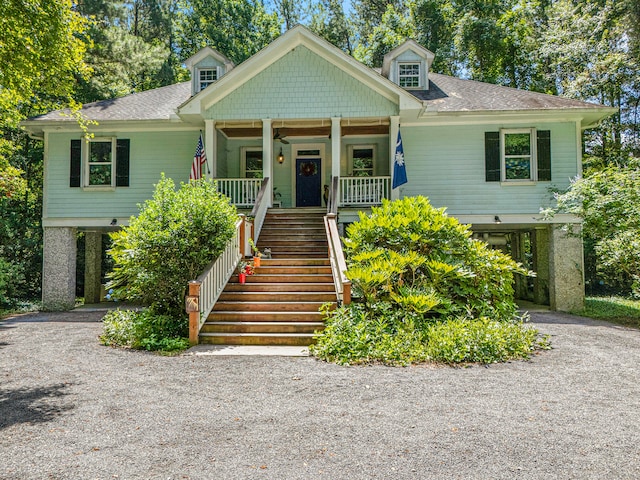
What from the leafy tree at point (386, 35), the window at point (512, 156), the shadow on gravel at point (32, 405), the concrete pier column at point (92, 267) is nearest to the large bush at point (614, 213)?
the window at point (512, 156)

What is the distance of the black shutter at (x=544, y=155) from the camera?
12523 mm

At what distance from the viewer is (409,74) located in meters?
14.8

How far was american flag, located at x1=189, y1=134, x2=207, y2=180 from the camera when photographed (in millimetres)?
12316

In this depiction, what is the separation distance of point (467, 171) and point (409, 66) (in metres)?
4.40

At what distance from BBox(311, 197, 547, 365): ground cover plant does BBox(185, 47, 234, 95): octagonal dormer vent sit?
8954mm

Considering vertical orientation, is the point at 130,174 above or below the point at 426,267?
above

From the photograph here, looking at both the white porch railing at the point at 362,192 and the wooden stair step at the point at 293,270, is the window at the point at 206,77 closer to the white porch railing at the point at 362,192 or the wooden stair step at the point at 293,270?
the white porch railing at the point at 362,192

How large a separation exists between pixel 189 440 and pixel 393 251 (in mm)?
5213

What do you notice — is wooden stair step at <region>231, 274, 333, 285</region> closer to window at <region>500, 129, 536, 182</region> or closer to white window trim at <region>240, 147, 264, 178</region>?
window at <region>500, 129, 536, 182</region>

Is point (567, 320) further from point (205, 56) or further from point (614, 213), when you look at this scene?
point (205, 56)

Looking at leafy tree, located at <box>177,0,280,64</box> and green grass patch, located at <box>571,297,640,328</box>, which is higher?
leafy tree, located at <box>177,0,280,64</box>

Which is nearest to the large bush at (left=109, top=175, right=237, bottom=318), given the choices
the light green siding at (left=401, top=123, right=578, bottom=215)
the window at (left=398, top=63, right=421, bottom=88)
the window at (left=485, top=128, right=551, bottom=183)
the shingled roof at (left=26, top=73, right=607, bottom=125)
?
the shingled roof at (left=26, top=73, right=607, bottom=125)

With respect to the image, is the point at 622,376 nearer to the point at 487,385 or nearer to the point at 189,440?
the point at 487,385

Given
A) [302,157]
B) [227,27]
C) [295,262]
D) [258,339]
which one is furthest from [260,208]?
[227,27]
